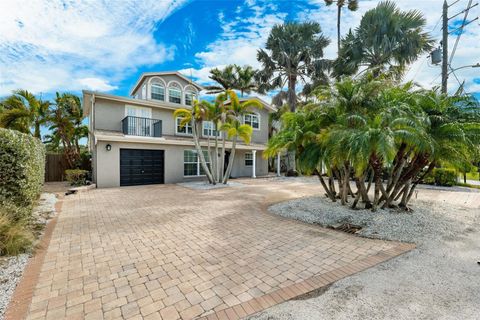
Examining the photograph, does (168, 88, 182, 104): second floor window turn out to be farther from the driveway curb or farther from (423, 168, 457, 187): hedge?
(423, 168, 457, 187): hedge

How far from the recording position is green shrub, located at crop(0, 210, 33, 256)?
390 centimetres

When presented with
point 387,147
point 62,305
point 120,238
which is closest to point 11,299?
point 62,305

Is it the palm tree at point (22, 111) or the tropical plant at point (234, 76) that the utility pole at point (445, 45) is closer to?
the tropical plant at point (234, 76)

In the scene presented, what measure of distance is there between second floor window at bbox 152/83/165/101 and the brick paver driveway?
1310 cm

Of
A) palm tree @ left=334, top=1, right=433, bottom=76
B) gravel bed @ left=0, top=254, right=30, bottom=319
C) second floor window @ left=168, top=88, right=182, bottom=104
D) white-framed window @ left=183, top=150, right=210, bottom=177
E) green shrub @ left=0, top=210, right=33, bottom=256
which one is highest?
palm tree @ left=334, top=1, right=433, bottom=76

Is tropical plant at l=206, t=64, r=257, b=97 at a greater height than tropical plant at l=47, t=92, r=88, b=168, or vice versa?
tropical plant at l=206, t=64, r=257, b=97

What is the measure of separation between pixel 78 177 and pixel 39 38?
7.23m

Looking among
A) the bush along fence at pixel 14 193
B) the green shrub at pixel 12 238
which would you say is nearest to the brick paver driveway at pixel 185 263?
the green shrub at pixel 12 238

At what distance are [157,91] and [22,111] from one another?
8.62 m

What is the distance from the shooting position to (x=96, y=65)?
Result: 16188mm

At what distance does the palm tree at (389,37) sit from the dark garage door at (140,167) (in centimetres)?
1523

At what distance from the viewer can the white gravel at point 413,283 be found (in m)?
2.55

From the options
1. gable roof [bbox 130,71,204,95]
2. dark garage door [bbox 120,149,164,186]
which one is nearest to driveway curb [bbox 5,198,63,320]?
dark garage door [bbox 120,149,164,186]

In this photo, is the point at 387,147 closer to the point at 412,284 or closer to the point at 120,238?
the point at 412,284
